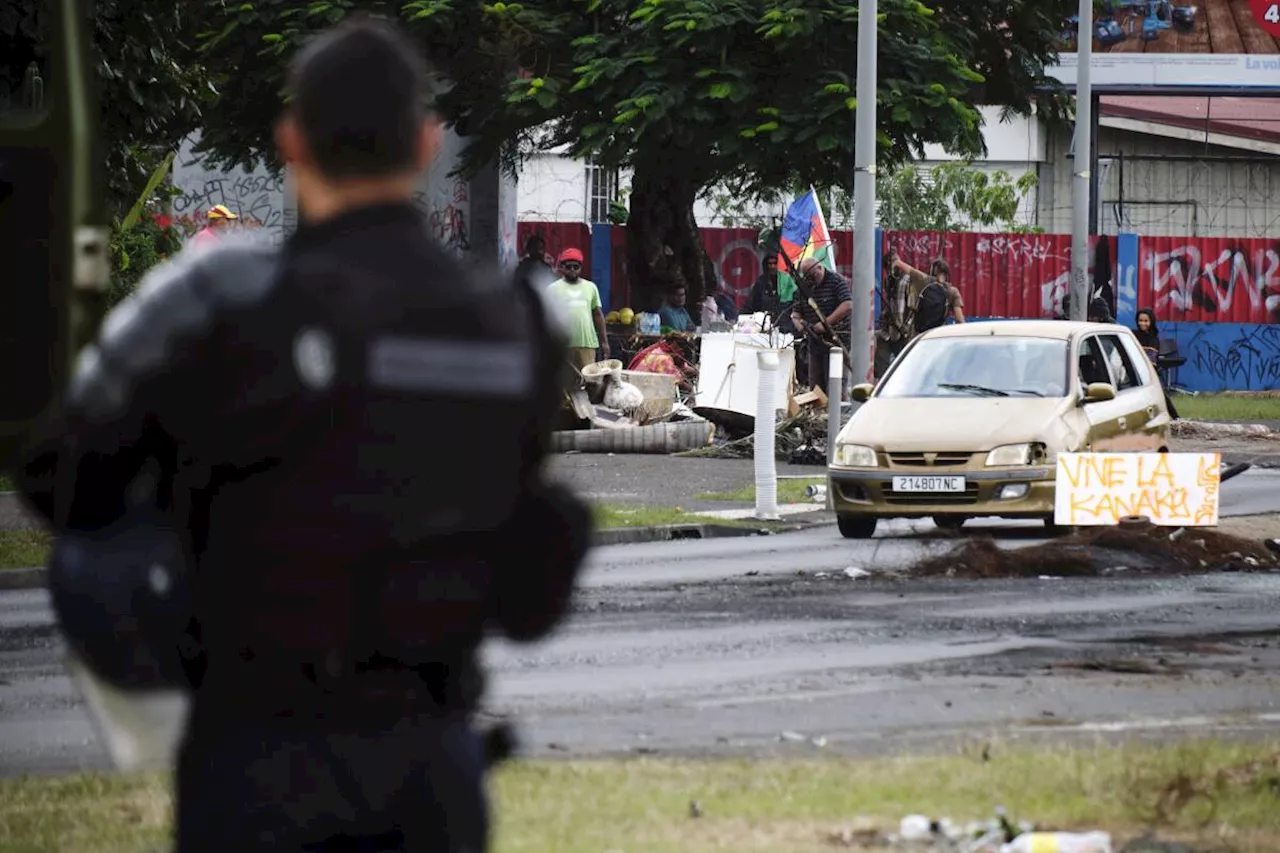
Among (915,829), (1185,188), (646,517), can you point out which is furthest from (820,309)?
(1185,188)

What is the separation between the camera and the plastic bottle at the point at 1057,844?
620 centimetres

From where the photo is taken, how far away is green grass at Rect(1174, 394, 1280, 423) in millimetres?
34094

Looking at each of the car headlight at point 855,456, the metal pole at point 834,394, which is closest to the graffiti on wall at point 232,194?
the metal pole at point 834,394

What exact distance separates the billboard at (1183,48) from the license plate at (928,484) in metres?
29.2

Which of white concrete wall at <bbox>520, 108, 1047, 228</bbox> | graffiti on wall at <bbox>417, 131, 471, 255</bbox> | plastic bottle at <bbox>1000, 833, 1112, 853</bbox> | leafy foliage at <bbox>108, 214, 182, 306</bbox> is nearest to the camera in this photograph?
plastic bottle at <bbox>1000, 833, 1112, 853</bbox>

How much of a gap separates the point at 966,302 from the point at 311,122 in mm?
38067

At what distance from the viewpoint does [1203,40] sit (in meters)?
48.1

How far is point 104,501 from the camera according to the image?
3.15 m

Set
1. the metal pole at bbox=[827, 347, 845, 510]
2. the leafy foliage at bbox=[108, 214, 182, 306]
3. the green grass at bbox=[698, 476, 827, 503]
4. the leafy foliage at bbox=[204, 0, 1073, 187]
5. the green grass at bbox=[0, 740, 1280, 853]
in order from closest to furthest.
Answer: the green grass at bbox=[0, 740, 1280, 853] < the metal pole at bbox=[827, 347, 845, 510] < the green grass at bbox=[698, 476, 827, 503] < the leafy foliage at bbox=[108, 214, 182, 306] < the leafy foliage at bbox=[204, 0, 1073, 187]

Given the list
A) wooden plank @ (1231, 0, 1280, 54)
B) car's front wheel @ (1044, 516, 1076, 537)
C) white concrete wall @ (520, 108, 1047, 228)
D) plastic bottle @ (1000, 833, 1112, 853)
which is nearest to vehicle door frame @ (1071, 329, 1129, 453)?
car's front wheel @ (1044, 516, 1076, 537)

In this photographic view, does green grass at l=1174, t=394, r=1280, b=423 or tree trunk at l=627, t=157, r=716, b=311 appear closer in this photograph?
green grass at l=1174, t=394, r=1280, b=423

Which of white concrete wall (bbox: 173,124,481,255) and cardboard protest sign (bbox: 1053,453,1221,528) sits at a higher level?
white concrete wall (bbox: 173,124,481,255)

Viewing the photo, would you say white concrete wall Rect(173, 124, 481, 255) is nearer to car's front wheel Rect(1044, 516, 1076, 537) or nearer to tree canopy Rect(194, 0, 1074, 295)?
tree canopy Rect(194, 0, 1074, 295)

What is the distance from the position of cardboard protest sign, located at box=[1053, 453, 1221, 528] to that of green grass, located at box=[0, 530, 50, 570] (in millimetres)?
6341
